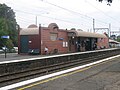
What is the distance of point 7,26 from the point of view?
294ft

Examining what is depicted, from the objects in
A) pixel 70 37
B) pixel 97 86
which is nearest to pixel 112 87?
pixel 97 86

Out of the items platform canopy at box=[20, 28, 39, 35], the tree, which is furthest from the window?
the tree

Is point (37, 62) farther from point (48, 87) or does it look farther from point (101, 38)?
point (101, 38)

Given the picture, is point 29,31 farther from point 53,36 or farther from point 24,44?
point 53,36

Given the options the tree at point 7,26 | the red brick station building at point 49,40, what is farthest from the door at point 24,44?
the tree at point 7,26

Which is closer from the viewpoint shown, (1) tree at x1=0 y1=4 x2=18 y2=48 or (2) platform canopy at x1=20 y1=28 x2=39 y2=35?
(2) platform canopy at x1=20 y1=28 x2=39 y2=35

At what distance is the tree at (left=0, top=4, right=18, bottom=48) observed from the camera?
75.6 m

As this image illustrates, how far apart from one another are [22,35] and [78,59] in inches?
667

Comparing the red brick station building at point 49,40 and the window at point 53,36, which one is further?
the window at point 53,36

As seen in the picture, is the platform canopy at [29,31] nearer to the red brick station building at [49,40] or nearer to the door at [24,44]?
the red brick station building at [49,40]

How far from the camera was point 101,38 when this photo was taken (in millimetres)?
65562

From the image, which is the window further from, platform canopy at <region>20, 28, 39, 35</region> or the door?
the door

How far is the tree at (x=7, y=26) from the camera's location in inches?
2977

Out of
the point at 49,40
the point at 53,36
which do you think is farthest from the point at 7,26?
the point at 49,40
